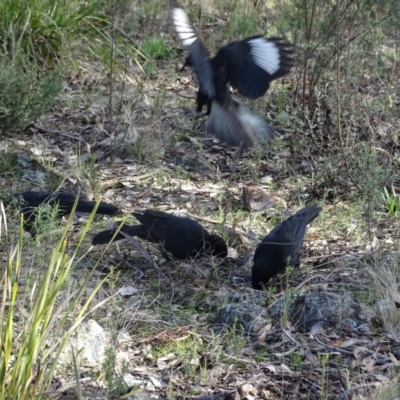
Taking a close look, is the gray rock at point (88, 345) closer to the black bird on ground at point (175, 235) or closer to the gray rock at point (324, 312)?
the gray rock at point (324, 312)

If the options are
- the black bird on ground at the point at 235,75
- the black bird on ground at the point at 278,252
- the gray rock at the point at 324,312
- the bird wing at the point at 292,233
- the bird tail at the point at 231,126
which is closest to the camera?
the gray rock at the point at 324,312

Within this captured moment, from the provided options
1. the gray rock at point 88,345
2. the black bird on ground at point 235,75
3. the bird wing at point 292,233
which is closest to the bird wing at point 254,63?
the black bird on ground at point 235,75

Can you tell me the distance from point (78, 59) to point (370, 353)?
546 cm

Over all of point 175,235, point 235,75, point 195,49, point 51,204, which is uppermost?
point 195,49

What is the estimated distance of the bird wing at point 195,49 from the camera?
566cm

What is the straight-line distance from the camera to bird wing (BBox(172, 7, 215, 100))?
5.66m

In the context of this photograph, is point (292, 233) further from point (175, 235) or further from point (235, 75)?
point (235, 75)

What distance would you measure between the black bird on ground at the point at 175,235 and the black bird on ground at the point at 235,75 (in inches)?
44.0

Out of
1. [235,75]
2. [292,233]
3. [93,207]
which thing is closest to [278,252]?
[292,233]

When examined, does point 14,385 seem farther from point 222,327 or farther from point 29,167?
point 29,167

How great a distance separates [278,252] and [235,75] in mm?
1650

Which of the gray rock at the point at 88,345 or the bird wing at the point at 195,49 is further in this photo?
the bird wing at the point at 195,49

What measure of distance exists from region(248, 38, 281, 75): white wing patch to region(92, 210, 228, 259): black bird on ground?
1.51 metres

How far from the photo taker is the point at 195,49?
567 cm
